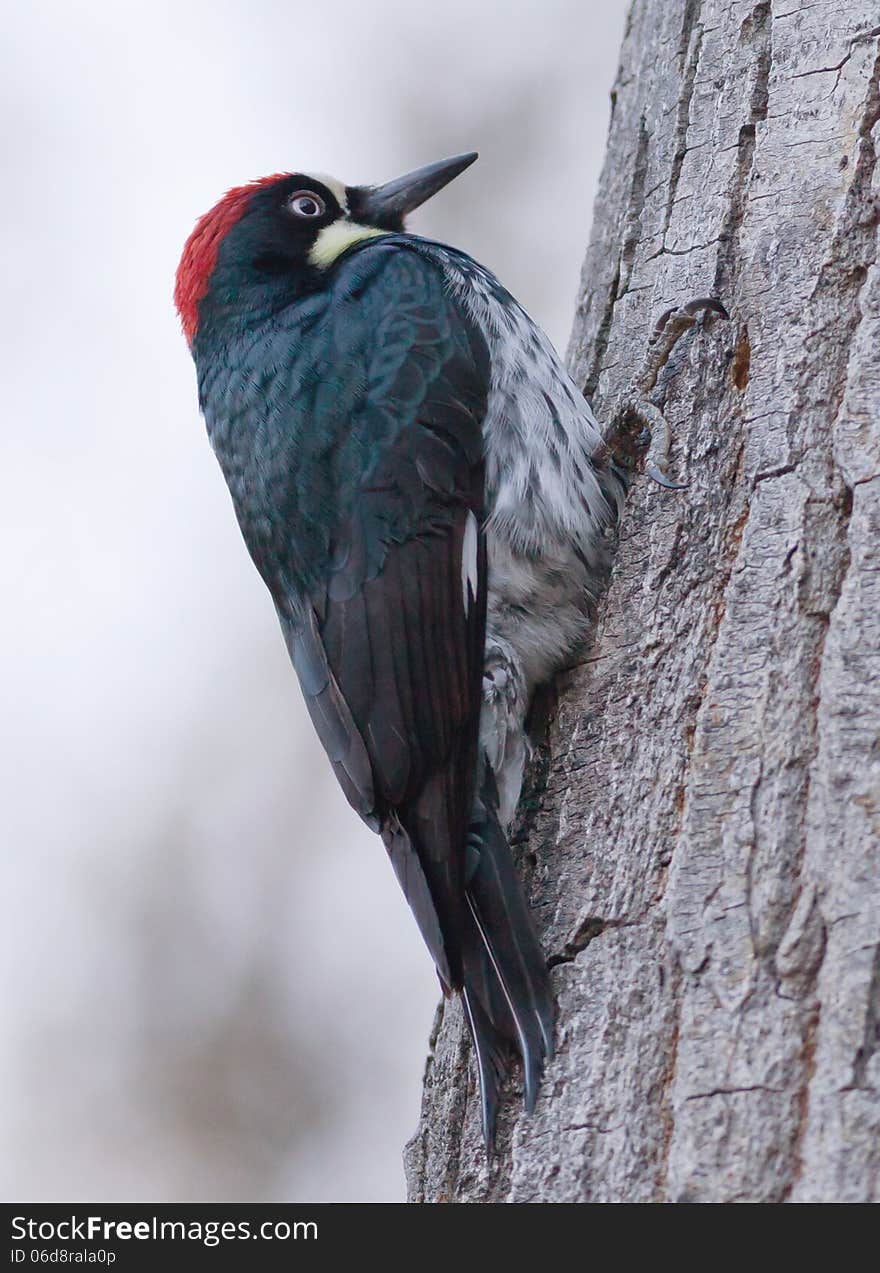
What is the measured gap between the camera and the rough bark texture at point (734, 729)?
1.68 metres

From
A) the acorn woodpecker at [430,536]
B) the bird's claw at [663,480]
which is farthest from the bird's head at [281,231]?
the bird's claw at [663,480]

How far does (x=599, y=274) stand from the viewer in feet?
10.5

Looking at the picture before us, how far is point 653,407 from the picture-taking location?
2.74 metres

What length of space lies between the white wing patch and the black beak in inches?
58.9

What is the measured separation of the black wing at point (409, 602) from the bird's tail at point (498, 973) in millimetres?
35

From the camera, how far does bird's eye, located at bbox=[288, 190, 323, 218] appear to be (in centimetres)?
378

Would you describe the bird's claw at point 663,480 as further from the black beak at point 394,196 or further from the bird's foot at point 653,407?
the black beak at point 394,196

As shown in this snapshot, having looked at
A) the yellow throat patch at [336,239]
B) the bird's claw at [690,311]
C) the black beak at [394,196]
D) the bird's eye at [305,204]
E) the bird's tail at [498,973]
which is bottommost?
the bird's tail at [498,973]

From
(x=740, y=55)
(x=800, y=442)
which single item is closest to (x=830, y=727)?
(x=800, y=442)

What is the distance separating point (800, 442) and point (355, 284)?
1.36 m

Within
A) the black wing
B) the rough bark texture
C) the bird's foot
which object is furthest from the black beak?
the bird's foot
